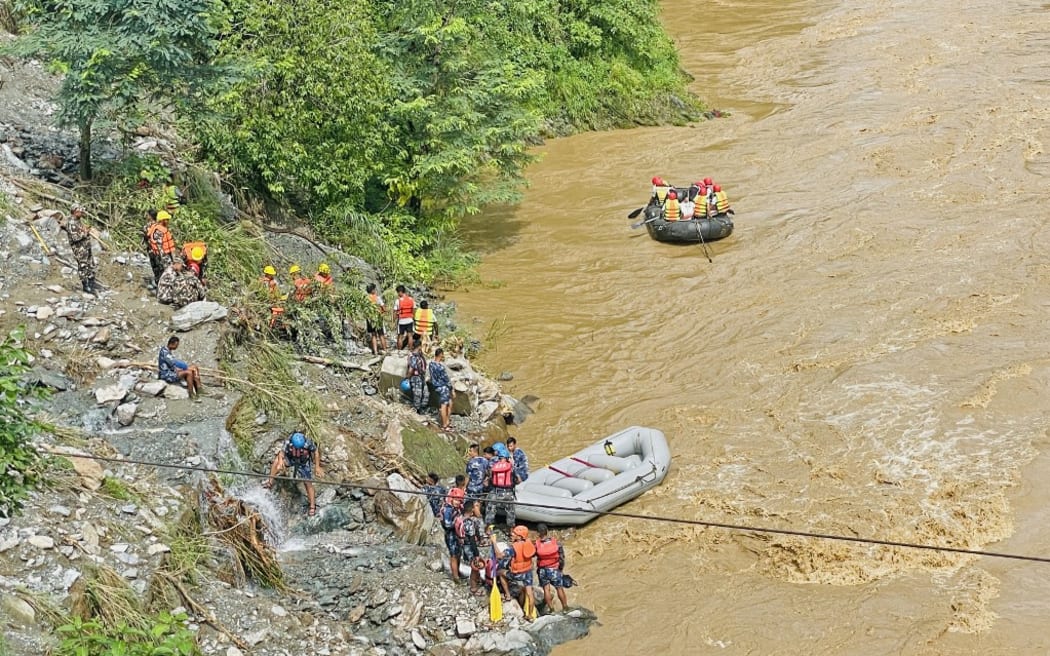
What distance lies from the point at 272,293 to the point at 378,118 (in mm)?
5369

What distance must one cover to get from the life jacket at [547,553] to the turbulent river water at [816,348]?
0.98m

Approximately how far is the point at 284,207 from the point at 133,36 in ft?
15.4

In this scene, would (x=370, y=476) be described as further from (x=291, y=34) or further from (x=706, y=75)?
(x=706, y=75)

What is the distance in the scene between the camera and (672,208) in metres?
22.7

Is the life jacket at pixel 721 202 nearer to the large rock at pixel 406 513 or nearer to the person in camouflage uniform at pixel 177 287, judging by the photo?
the person in camouflage uniform at pixel 177 287

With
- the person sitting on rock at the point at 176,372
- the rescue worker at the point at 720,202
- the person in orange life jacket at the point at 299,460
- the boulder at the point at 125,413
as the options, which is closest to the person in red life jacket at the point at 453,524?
the person in orange life jacket at the point at 299,460

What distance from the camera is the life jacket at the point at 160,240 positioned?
16.3 meters

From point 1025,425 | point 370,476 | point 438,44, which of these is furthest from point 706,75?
point 370,476

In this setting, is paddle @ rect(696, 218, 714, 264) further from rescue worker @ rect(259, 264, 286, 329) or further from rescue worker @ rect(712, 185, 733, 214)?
rescue worker @ rect(259, 264, 286, 329)

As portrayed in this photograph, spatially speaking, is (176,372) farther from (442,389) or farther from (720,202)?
(720,202)

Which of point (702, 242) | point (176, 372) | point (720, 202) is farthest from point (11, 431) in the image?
point (720, 202)

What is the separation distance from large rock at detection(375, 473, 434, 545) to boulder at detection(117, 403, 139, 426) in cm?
310

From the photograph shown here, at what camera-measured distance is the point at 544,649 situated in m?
12.4

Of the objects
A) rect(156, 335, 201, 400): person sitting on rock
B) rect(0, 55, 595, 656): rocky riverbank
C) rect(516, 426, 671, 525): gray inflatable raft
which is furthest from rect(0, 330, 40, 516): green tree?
rect(516, 426, 671, 525): gray inflatable raft
